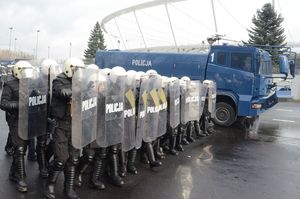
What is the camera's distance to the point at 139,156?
7949 millimetres

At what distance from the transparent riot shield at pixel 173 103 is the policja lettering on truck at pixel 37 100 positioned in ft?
9.44

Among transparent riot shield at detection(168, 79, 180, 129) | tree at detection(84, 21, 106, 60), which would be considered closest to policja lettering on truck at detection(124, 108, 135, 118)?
transparent riot shield at detection(168, 79, 180, 129)

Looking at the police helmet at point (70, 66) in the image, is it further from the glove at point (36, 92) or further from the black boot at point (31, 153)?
the black boot at point (31, 153)

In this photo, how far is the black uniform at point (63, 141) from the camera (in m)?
5.23

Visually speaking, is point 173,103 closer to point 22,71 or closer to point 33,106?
point 33,106

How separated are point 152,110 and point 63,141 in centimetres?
217

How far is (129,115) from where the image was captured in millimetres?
6289

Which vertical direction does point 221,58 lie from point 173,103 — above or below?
above

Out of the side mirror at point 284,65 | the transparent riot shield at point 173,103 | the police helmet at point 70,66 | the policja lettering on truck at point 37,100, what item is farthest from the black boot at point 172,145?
the side mirror at point 284,65

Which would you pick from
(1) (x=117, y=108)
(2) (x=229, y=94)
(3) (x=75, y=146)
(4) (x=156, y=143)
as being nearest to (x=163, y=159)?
(4) (x=156, y=143)

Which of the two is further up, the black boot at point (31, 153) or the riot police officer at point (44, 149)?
the riot police officer at point (44, 149)

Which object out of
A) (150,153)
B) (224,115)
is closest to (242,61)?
(224,115)

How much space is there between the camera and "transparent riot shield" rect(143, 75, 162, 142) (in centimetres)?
694

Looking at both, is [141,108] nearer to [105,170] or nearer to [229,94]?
[105,170]
